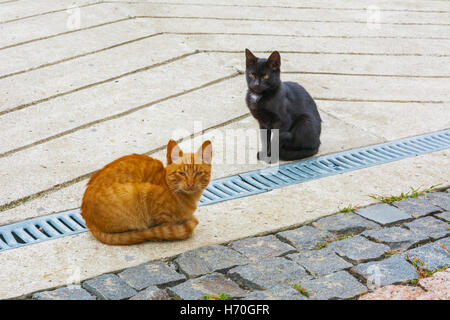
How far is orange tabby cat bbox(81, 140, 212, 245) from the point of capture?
334 centimetres

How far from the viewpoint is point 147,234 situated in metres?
3.39

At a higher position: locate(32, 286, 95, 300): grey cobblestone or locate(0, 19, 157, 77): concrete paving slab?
locate(0, 19, 157, 77): concrete paving slab

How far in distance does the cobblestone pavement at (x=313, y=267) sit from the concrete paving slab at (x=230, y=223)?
91 mm

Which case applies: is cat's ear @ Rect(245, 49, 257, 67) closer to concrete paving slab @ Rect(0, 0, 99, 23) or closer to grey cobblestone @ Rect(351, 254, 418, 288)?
grey cobblestone @ Rect(351, 254, 418, 288)

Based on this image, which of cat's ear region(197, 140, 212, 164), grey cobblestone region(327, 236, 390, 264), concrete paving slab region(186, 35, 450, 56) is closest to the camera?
grey cobblestone region(327, 236, 390, 264)

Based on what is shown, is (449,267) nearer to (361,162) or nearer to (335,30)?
(361,162)

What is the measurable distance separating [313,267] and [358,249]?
341 millimetres

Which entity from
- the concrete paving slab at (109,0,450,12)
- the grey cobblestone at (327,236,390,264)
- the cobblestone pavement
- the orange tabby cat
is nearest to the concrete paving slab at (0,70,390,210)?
the orange tabby cat

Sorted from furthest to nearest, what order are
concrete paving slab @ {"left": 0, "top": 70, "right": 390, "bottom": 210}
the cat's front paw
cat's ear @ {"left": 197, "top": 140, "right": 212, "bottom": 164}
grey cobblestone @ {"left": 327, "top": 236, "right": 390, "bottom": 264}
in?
the cat's front paw
concrete paving slab @ {"left": 0, "top": 70, "right": 390, "bottom": 210}
cat's ear @ {"left": 197, "top": 140, "right": 212, "bottom": 164}
grey cobblestone @ {"left": 327, "top": 236, "right": 390, "bottom": 264}

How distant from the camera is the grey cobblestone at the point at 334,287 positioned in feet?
9.59

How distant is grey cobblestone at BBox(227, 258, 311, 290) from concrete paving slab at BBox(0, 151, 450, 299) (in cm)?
35

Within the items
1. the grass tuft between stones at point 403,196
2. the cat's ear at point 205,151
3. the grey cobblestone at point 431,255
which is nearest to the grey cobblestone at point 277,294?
the grey cobblestone at point 431,255

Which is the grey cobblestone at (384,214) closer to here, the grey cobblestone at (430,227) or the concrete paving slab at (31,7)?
the grey cobblestone at (430,227)

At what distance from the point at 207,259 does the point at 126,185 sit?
2.01 feet
